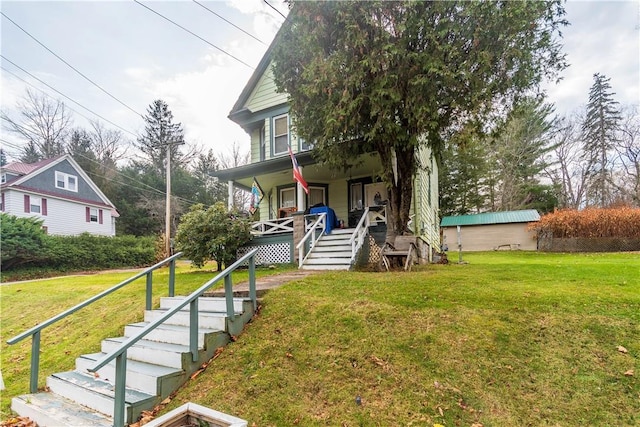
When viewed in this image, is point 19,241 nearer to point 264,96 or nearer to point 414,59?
point 264,96

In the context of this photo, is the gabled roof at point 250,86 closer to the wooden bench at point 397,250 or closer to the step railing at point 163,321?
the wooden bench at point 397,250

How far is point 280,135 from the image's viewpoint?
14.6 metres

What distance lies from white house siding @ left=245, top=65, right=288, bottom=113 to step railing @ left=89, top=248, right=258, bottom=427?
1141cm

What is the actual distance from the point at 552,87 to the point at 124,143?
4201 cm

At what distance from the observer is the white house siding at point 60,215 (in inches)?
854

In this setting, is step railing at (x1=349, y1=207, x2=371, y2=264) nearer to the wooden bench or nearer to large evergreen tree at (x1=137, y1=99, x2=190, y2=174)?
the wooden bench

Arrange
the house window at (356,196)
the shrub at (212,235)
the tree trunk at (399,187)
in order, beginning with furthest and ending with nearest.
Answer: the house window at (356,196)
the shrub at (212,235)
the tree trunk at (399,187)

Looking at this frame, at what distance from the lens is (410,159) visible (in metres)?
9.25

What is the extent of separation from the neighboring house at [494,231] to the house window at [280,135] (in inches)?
452

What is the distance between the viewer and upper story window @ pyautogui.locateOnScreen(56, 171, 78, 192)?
25.1m

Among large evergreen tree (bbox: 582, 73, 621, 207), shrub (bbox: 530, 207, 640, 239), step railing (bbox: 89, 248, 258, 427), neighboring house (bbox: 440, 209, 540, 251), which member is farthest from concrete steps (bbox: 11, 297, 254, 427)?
large evergreen tree (bbox: 582, 73, 621, 207)

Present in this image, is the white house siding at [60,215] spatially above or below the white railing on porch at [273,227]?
above

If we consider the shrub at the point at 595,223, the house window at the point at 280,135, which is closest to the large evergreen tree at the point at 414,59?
the house window at the point at 280,135

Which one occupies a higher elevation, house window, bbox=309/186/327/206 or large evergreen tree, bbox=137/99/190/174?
large evergreen tree, bbox=137/99/190/174
